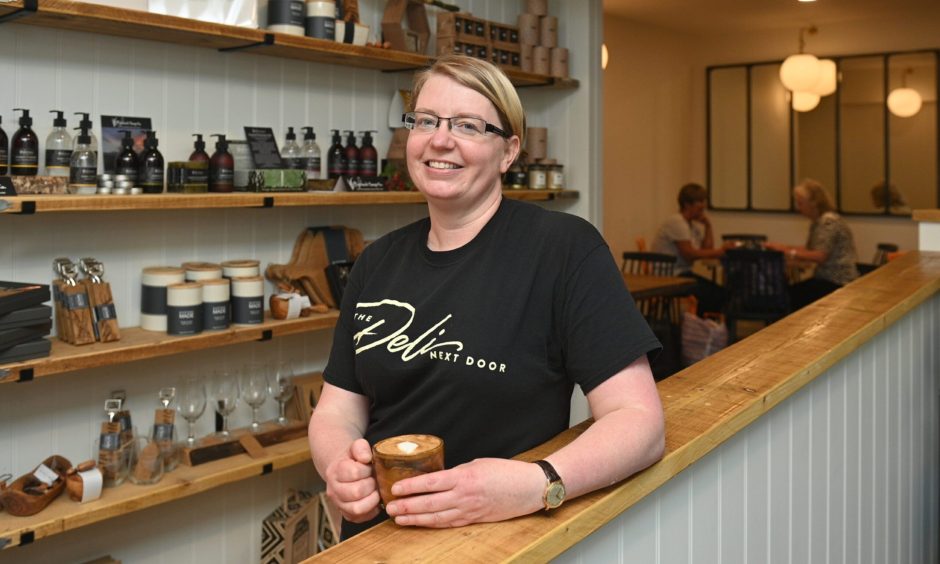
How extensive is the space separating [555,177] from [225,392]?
73.2 inches

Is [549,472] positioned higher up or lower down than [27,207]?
lower down

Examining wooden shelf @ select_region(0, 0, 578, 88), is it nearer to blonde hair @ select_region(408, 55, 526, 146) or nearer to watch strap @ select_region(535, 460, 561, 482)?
blonde hair @ select_region(408, 55, 526, 146)

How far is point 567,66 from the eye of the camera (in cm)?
427

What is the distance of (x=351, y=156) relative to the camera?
11.1ft

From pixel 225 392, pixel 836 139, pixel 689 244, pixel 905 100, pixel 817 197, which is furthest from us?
pixel 836 139

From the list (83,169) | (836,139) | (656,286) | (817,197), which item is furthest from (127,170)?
(836,139)

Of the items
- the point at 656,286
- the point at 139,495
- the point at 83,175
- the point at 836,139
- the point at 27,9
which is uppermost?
the point at 836,139

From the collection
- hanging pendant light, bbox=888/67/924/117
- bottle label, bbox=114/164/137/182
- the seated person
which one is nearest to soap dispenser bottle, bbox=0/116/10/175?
bottle label, bbox=114/164/137/182

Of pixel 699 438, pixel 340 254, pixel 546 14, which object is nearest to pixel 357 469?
pixel 699 438

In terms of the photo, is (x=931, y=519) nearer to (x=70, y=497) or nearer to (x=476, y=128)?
(x=476, y=128)

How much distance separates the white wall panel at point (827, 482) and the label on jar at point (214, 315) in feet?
5.86

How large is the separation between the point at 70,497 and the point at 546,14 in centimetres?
281

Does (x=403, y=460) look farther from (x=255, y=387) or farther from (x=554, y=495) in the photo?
(x=255, y=387)

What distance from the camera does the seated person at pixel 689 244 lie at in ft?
23.3
